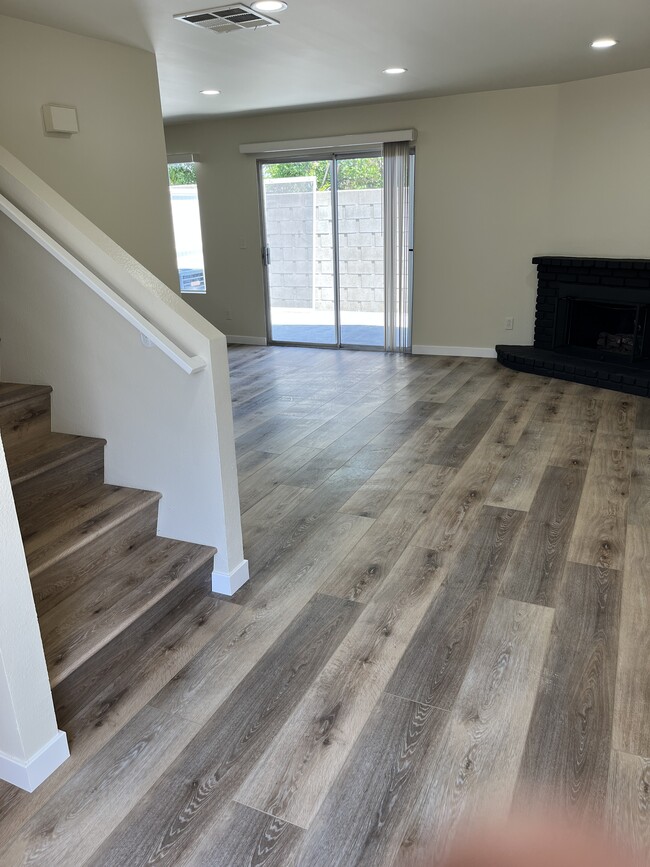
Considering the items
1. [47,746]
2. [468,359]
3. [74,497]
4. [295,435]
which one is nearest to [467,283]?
[468,359]

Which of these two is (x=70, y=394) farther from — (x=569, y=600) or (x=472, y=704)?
(x=569, y=600)

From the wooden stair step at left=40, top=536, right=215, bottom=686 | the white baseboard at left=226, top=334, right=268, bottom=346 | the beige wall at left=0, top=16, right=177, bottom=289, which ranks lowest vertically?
the white baseboard at left=226, top=334, right=268, bottom=346

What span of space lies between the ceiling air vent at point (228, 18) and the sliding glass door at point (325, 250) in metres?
3.16

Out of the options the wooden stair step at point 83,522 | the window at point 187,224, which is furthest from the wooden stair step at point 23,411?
the window at point 187,224

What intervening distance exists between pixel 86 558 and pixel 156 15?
8.70 feet

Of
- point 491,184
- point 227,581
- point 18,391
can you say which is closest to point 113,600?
point 227,581

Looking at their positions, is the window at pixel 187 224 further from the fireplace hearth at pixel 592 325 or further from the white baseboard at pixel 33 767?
the white baseboard at pixel 33 767

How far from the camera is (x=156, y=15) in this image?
314 centimetres

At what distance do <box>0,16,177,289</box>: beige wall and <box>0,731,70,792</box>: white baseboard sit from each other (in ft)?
8.81

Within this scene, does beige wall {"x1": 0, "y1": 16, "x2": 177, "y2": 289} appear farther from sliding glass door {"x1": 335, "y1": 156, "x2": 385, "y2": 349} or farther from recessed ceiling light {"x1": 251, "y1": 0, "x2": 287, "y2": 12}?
sliding glass door {"x1": 335, "y1": 156, "x2": 385, "y2": 349}

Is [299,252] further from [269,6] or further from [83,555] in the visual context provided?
[83,555]

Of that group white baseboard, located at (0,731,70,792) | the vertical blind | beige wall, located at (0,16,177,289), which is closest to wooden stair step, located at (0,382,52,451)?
white baseboard, located at (0,731,70,792)

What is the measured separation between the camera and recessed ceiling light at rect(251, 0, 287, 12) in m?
2.99

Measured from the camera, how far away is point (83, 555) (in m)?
2.20
